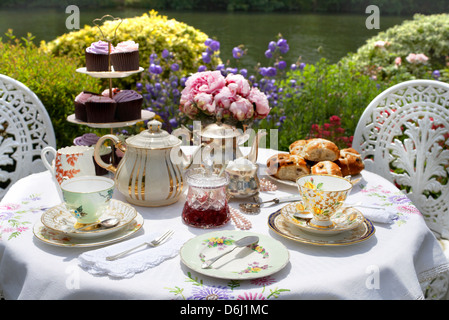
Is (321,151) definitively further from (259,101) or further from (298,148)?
(259,101)

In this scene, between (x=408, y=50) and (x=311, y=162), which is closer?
(x=311, y=162)

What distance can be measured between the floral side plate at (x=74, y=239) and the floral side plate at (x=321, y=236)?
0.49 meters

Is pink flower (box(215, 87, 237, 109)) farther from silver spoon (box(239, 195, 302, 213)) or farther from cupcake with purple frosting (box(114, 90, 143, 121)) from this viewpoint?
silver spoon (box(239, 195, 302, 213))

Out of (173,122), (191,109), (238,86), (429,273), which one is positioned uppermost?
(238,86)

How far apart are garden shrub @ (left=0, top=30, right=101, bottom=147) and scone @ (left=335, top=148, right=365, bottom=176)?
8.48ft

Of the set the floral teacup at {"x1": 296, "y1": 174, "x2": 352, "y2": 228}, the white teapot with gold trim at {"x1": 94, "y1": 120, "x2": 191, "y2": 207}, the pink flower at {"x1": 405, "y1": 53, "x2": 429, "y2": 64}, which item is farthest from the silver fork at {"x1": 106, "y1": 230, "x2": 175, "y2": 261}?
the pink flower at {"x1": 405, "y1": 53, "x2": 429, "y2": 64}

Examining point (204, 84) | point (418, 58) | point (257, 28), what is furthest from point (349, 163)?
point (257, 28)

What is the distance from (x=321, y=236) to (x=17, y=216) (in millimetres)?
1108

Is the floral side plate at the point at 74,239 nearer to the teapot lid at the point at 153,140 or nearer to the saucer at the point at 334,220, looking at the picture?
the teapot lid at the point at 153,140

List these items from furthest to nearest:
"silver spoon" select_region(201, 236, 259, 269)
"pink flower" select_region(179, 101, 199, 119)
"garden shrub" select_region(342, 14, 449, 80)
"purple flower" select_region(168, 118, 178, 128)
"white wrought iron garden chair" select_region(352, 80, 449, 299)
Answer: "garden shrub" select_region(342, 14, 449, 80)
"purple flower" select_region(168, 118, 178, 128)
"white wrought iron garden chair" select_region(352, 80, 449, 299)
"pink flower" select_region(179, 101, 199, 119)
"silver spoon" select_region(201, 236, 259, 269)

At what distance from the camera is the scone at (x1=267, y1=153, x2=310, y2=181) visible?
7.13ft

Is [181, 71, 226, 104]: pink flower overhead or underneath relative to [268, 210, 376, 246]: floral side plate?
overhead

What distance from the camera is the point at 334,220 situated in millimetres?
1747
